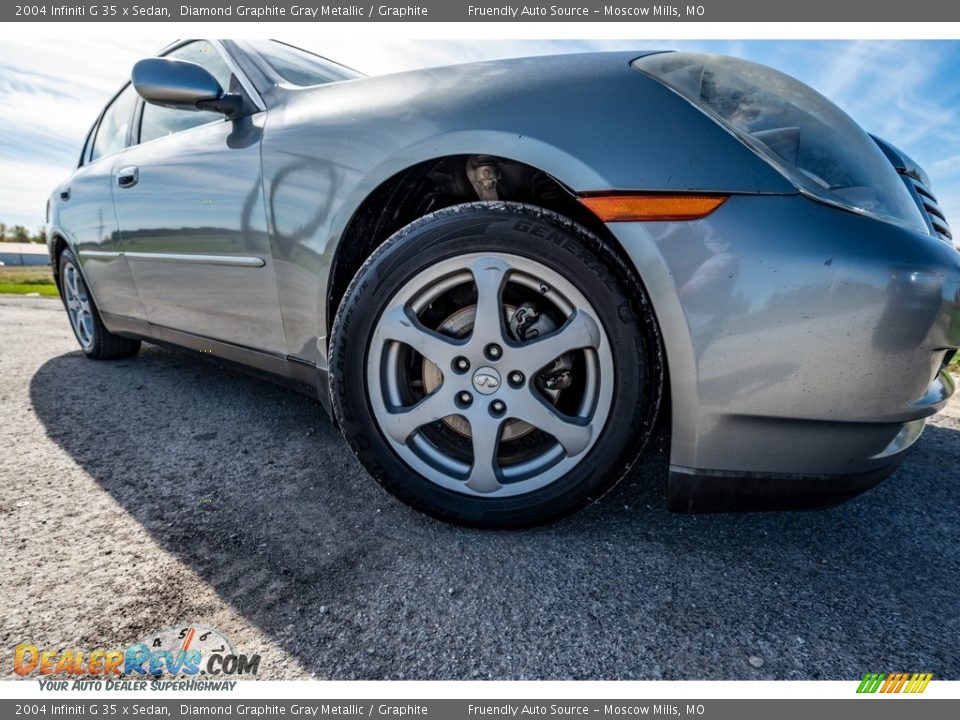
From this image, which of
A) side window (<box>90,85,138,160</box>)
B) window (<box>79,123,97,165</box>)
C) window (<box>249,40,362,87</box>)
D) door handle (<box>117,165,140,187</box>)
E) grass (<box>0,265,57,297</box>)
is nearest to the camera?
window (<box>249,40,362,87</box>)

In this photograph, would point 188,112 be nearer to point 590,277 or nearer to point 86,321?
point 86,321

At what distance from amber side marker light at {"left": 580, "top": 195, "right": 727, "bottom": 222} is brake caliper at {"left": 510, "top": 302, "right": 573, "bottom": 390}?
0.99ft

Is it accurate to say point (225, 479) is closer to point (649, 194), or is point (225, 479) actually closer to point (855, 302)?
point (649, 194)

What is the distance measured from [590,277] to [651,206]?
0.20 m

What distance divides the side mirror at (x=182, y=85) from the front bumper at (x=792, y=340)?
145cm

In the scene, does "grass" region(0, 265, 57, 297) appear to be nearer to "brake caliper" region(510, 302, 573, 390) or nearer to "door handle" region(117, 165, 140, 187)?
"door handle" region(117, 165, 140, 187)

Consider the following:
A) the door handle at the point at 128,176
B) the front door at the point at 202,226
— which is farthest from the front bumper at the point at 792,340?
the door handle at the point at 128,176

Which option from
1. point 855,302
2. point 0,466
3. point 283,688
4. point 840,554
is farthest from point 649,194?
point 0,466

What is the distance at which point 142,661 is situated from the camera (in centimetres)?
91

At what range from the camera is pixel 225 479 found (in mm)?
1608

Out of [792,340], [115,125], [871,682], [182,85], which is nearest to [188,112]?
[182,85]

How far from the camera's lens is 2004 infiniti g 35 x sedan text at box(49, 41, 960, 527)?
1.03 metres

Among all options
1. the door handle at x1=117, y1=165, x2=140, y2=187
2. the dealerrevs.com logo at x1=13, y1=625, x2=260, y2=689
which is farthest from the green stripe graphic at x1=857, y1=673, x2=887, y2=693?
the door handle at x1=117, y1=165, x2=140, y2=187

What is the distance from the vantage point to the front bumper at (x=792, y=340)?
1.00 metres
